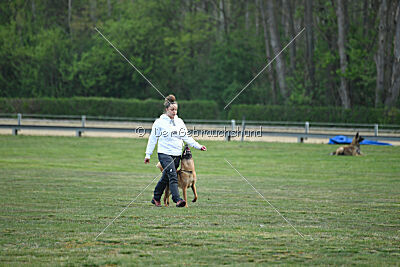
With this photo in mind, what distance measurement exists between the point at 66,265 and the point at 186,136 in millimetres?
4445

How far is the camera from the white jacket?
10422mm

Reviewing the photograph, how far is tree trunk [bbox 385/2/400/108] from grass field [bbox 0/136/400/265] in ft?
66.0

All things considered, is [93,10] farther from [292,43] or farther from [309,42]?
[309,42]

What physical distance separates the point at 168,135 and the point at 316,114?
113ft

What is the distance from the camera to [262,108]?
4506 cm

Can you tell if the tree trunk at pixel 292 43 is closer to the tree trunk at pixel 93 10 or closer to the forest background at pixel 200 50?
the forest background at pixel 200 50

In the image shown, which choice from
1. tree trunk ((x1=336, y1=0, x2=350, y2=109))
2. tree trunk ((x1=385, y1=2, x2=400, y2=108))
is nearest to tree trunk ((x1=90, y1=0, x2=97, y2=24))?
tree trunk ((x1=336, y1=0, x2=350, y2=109))

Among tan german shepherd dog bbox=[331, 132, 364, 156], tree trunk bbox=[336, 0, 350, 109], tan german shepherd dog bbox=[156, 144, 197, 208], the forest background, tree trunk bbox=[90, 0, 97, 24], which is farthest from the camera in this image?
tree trunk bbox=[90, 0, 97, 24]

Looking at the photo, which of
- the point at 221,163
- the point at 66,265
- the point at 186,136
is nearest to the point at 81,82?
the point at 221,163

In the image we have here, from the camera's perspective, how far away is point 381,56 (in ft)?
135

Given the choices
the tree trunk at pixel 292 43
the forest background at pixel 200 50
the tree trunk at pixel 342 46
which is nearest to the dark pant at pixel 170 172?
the forest background at pixel 200 50

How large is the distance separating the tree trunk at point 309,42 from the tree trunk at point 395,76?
6.88 metres

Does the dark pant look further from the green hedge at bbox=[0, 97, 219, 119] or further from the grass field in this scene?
the green hedge at bbox=[0, 97, 219, 119]

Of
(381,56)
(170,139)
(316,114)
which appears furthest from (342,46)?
(170,139)
